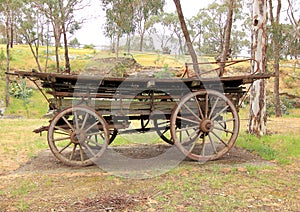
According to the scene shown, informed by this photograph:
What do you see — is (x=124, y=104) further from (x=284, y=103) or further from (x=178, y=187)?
(x=284, y=103)

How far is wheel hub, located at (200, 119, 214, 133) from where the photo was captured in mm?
6031

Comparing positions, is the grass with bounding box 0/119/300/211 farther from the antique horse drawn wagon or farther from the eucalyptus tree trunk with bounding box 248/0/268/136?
Result: the eucalyptus tree trunk with bounding box 248/0/268/136

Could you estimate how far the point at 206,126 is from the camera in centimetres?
604

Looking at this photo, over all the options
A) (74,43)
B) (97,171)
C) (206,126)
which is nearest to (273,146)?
(206,126)

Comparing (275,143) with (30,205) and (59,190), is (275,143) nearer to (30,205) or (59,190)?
(59,190)

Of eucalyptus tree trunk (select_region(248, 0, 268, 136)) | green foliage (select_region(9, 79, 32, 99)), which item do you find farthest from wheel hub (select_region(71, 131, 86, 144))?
green foliage (select_region(9, 79, 32, 99))

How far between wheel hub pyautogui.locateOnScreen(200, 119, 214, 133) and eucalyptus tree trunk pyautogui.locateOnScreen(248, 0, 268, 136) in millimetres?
3351

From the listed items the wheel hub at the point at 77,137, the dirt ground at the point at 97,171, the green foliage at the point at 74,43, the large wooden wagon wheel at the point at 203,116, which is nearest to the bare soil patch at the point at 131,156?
the dirt ground at the point at 97,171

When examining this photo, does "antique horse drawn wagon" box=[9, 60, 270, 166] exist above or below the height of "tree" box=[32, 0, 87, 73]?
below

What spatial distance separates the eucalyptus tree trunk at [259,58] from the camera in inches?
345

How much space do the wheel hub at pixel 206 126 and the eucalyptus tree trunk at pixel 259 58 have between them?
11.0ft

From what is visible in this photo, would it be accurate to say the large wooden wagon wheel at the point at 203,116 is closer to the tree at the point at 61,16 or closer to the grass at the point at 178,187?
the grass at the point at 178,187

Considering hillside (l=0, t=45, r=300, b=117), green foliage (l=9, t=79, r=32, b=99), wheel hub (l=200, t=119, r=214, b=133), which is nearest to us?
wheel hub (l=200, t=119, r=214, b=133)

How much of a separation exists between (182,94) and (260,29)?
13.4ft
